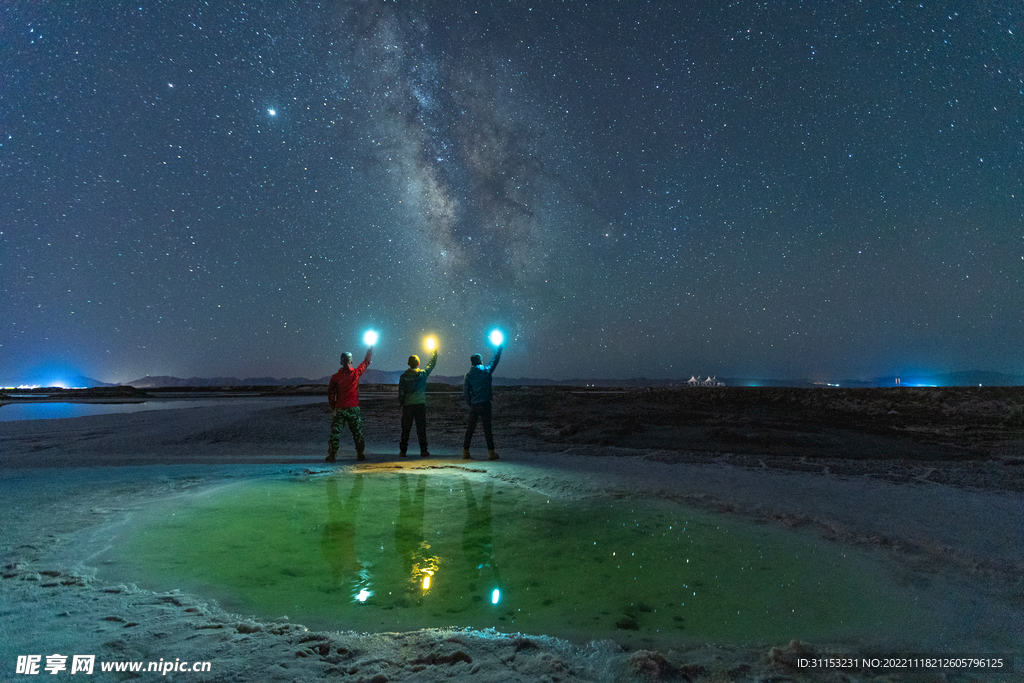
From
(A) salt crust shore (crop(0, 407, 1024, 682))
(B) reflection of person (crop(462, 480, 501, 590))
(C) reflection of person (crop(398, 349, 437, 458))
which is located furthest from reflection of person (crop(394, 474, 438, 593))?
(C) reflection of person (crop(398, 349, 437, 458))

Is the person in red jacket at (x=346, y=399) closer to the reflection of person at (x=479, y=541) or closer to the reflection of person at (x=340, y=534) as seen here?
the reflection of person at (x=340, y=534)

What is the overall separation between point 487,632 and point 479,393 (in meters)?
6.69

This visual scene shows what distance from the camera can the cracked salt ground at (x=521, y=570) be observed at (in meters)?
3.11

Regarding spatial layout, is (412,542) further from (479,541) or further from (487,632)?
(487,632)

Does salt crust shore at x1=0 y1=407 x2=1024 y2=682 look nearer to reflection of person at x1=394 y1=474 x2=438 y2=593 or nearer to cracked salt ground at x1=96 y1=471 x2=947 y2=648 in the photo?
cracked salt ground at x1=96 y1=471 x2=947 y2=648

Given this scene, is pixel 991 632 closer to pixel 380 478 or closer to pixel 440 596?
pixel 440 596

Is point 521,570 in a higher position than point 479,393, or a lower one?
lower

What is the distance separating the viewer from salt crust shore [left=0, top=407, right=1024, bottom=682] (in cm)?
254

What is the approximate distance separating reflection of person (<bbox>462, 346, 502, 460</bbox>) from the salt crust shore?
746mm

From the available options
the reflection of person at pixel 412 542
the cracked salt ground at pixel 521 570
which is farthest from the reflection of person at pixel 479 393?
the cracked salt ground at pixel 521 570

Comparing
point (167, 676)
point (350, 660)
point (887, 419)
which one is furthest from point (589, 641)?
point (887, 419)

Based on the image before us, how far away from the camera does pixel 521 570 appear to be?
3951 millimetres

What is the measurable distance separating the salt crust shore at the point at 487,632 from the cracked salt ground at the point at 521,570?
0.66 ft

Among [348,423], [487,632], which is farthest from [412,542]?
[348,423]
